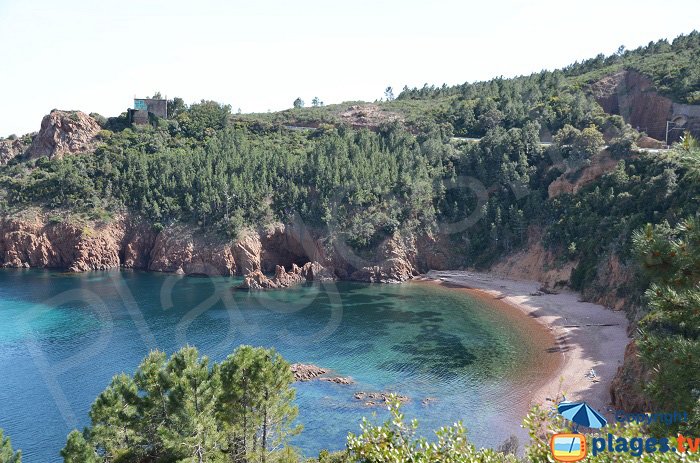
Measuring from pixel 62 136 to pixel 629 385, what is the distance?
11329cm

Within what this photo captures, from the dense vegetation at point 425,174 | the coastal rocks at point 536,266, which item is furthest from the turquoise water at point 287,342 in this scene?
the dense vegetation at point 425,174

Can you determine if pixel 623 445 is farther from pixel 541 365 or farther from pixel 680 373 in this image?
pixel 541 365

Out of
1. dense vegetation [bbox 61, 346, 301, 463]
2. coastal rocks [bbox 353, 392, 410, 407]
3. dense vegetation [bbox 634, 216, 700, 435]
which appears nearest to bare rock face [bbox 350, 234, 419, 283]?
coastal rocks [bbox 353, 392, 410, 407]

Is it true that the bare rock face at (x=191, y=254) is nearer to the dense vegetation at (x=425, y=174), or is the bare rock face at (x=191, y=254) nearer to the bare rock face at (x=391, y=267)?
the dense vegetation at (x=425, y=174)

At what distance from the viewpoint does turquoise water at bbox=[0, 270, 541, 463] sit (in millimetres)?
42938

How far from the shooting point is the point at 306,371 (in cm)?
5131

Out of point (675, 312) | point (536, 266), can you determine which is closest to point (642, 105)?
point (536, 266)

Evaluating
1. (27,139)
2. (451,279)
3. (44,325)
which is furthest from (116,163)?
(451,279)

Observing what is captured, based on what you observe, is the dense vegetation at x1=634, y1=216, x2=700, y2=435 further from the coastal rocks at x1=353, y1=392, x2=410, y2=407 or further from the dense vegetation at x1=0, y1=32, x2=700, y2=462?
the coastal rocks at x1=353, y1=392, x2=410, y2=407

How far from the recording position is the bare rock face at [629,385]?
130 feet

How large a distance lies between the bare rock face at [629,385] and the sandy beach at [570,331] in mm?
1378

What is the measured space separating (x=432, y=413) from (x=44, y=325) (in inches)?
1856

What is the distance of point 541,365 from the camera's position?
52.6 meters

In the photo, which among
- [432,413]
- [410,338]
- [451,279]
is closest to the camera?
[432,413]
